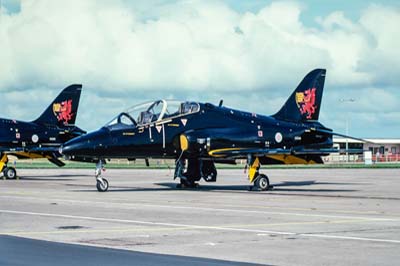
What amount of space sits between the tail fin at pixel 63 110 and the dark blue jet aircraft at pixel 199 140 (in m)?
16.5

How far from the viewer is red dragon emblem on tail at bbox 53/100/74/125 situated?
45844 millimetres

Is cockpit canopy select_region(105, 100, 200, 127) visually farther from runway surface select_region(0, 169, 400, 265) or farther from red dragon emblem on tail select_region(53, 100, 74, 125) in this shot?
red dragon emblem on tail select_region(53, 100, 74, 125)

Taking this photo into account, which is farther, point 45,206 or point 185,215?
point 45,206

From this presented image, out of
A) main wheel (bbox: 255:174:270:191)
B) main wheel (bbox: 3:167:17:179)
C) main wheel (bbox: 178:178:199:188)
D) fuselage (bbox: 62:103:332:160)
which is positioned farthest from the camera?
main wheel (bbox: 3:167:17:179)

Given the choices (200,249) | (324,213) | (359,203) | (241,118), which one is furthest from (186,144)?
(200,249)

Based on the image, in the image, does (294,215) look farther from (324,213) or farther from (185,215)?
(185,215)

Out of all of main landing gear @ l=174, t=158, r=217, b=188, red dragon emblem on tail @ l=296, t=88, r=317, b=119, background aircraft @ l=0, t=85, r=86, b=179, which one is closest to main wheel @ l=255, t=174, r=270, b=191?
main landing gear @ l=174, t=158, r=217, b=188

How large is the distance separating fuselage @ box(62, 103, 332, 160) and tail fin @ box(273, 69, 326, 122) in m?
1.33

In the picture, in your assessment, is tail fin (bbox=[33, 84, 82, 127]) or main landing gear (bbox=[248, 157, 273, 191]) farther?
tail fin (bbox=[33, 84, 82, 127])

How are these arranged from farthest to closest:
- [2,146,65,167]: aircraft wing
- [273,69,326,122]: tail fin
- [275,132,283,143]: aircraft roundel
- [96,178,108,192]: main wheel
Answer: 1. [2,146,65,167]: aircraft wing
2. [273,69,326,122]: tail fin
3. [275,132,283,143]: aircraft roundel
4. [96,178,108,192]: main wheel

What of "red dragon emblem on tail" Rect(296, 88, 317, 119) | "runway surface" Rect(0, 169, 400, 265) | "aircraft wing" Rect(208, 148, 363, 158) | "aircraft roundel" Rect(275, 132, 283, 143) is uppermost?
"red dragon emblem on tail" Rect(296, 88, 317, 119)

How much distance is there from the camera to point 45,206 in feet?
67.5

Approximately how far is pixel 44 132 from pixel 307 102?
17310 mm

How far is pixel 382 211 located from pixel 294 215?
2.54 m
